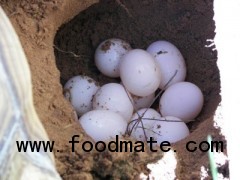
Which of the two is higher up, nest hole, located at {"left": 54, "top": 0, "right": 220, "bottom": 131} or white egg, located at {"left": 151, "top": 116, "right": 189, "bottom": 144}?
nest hole, located at {"left": 54, "top": 0, "right": 220, "bottom": 131}

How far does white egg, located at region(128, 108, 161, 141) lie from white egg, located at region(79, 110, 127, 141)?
0.08 meters

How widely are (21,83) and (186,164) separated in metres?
0.58

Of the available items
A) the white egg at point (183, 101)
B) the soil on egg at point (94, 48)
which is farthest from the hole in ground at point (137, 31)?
the white egg at point (183, 101)

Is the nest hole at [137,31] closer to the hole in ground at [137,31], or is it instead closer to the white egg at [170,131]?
the hole in ground at [137,31]

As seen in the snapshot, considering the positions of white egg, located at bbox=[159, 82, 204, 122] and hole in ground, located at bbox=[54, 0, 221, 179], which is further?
hole in ground, located at bbox=[54, 0, 221, 179]

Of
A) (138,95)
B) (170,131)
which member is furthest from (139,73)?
(170,131)

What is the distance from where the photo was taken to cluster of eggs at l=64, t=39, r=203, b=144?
163 centimetres

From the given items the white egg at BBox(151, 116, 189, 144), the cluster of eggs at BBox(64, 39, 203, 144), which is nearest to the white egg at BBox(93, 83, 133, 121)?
the cluster of eggs at BBox(64, 39, 203, 144)

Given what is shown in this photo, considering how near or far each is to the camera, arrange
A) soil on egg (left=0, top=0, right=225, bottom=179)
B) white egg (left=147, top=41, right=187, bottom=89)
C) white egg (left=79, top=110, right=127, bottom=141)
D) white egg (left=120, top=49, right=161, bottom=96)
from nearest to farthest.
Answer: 1. soil on egg (left=0, top=0, right=225, bottom=179)
2. white egg (left=79, top=110, right=127, bottom=141)
3. white egg (left=120, top=49, right=161, bottom=96)
4. white egg (left=147, top=41, right=187, bottom=89)

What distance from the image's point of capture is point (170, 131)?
1.63m

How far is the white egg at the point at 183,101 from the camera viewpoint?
1.70 metres

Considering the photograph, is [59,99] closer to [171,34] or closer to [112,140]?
[112,140]

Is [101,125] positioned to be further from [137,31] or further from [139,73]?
[137,31]

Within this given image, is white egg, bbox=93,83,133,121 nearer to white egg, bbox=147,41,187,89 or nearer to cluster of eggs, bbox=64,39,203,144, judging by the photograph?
cluster of eggs, bbox=64,39,203,144
